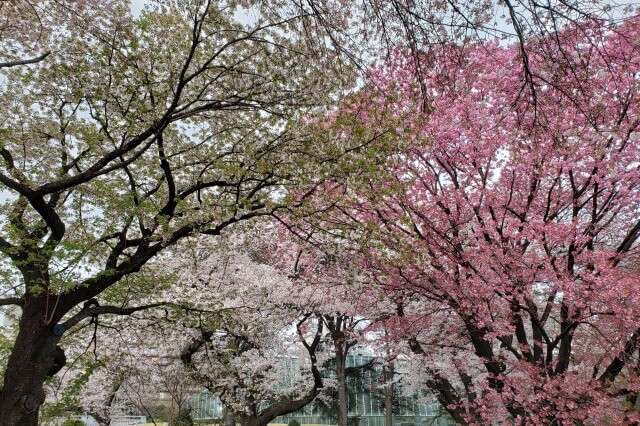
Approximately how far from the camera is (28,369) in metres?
7.07

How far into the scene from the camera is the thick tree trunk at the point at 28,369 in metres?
6.86

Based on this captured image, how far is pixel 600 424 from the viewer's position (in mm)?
7238

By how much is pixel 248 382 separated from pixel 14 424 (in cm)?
1078

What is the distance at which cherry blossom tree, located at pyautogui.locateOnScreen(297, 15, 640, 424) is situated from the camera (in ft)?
23.7

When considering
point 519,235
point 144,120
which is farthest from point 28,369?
point 519,235

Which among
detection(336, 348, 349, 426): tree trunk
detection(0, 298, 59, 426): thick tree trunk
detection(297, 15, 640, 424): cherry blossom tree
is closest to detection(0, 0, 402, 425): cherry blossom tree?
detection(0, 298, 59, 426): thick tree trunk

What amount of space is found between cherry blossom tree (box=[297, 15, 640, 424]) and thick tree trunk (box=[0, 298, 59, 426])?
5.01 meters

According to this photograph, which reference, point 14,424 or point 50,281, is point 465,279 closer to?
point 50,281

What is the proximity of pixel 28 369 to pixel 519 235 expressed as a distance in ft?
27.9

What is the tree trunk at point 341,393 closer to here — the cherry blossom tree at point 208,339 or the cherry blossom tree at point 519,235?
the cherry blossom tree at point 208,339

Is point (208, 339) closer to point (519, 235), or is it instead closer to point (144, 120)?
point (144, 120)

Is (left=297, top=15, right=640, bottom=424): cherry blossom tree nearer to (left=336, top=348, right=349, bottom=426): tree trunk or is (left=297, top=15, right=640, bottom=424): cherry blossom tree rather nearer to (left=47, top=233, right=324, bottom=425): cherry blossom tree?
(left=47, top=233, right=324, bottom=425): cherry blossom tree

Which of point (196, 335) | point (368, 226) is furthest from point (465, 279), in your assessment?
point (196, 335)

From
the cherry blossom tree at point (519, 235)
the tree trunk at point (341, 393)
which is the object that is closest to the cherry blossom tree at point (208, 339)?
the tree trunk at point (341, 393)
